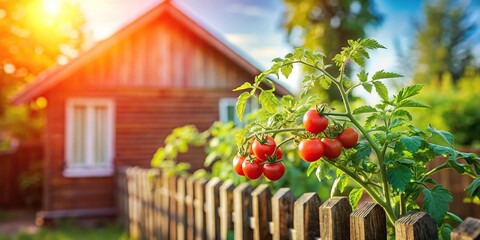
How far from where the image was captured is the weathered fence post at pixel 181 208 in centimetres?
475

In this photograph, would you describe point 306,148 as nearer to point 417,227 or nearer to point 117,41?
point 417,227

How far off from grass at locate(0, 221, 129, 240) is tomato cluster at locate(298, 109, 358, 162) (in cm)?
706

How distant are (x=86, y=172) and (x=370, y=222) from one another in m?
9.60

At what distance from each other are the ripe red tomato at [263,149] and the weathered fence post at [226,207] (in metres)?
1.84

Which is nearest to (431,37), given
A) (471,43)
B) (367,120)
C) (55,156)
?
(471,43)

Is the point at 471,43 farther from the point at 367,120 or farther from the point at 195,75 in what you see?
the point at 367,120

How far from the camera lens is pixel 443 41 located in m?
52.7

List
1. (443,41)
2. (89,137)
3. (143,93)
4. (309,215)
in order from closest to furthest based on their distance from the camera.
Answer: (309,215) < (89,137) < (143,93) < (443,41)

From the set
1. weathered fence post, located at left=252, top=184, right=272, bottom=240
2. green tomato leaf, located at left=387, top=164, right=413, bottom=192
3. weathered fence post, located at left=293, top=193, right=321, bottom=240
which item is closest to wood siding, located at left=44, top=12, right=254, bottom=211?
weathered fence post, located at left=252, top=184, right=272, bottom=240

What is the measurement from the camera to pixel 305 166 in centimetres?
432

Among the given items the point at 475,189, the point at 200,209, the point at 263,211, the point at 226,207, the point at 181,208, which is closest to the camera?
the point at 475,189

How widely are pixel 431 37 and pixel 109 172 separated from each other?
50416mm

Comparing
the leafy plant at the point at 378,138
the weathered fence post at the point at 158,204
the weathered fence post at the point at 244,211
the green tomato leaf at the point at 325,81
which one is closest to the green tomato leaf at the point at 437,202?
the leafy plant at the point at 378,138

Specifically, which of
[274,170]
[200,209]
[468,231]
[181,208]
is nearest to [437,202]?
[468,231]
